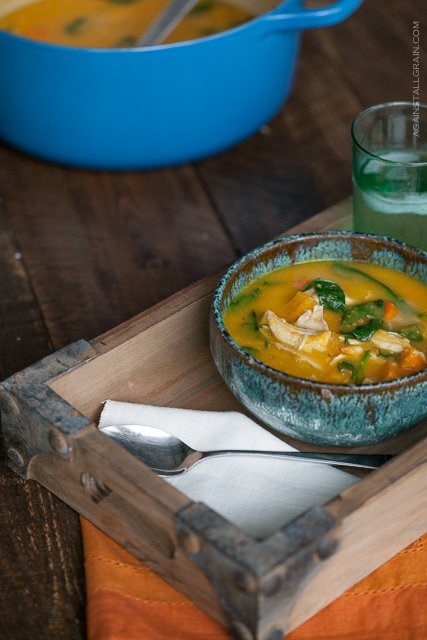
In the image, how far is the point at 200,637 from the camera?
39.1 inches

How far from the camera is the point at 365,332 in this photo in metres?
1.13

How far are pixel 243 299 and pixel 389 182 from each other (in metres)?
0.25

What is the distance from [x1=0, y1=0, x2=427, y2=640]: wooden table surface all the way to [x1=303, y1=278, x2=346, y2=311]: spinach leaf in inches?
13.6

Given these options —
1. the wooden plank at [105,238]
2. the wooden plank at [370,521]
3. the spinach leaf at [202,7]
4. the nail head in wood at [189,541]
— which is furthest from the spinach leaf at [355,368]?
the spinach leaf at [202,7]

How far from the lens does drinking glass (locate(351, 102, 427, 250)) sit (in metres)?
1.32

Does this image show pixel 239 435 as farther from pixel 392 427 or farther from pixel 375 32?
pixel 375 32

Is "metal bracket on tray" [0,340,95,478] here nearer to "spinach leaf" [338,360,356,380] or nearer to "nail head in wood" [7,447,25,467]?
"nail head in wood" [7,447,25,467]

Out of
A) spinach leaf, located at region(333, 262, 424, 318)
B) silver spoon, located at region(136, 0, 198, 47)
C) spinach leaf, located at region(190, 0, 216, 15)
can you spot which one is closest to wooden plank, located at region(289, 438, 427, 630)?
spinach leaf, located at region(333, 262, 424, 318)

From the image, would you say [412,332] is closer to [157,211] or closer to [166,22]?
[157,211]

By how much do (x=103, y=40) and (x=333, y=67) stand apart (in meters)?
0.45

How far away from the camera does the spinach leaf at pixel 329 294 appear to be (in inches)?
46.3

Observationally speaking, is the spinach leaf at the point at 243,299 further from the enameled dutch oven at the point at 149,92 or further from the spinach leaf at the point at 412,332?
the enameled dutch oven at the point at 149,92

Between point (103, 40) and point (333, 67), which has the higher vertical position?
point (103, 40)

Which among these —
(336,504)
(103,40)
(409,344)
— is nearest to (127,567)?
(336,504)
